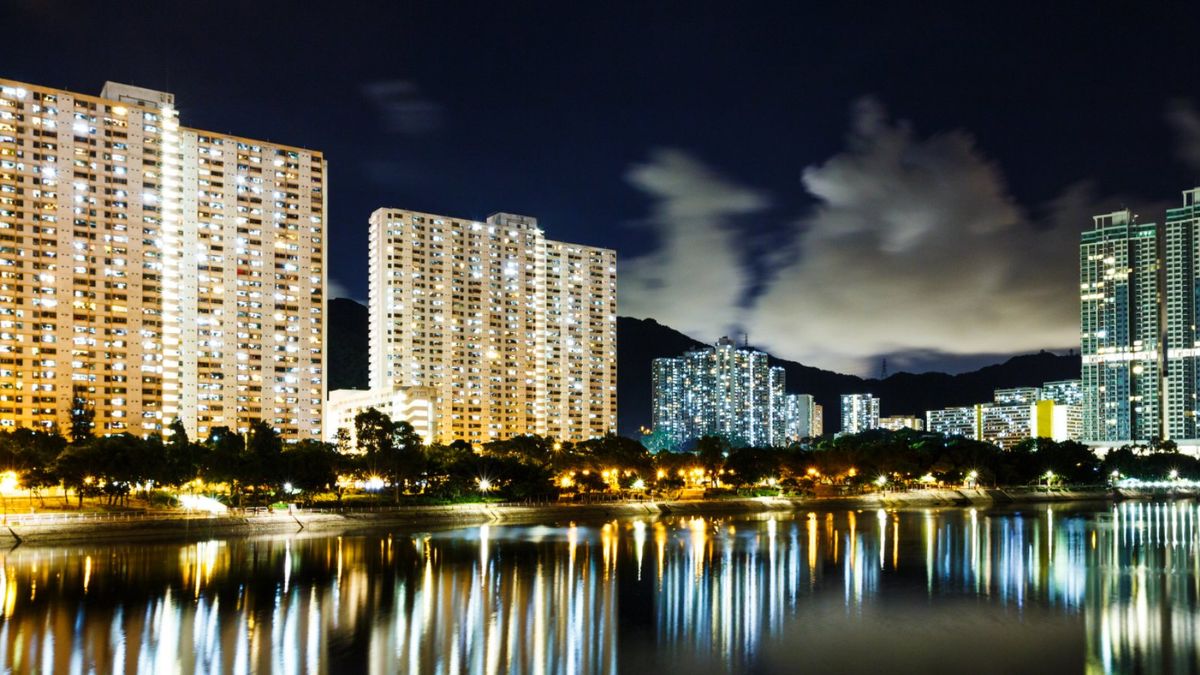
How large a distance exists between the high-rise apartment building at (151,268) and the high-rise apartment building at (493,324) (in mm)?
18654

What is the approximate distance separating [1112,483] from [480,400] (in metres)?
90.1

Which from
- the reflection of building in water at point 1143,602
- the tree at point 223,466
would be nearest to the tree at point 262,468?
the tree at point 223,466

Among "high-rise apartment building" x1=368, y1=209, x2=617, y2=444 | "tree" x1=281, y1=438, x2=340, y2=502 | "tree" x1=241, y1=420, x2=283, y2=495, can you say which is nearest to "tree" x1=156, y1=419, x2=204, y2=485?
"tree" x1=241, y1=420, x2=283, y2=495

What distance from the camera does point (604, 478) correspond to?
10006 cm

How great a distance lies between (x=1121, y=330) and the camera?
7160 inches

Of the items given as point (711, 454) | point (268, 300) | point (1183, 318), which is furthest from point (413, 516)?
point (1183, 318)

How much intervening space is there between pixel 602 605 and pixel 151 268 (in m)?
88.3

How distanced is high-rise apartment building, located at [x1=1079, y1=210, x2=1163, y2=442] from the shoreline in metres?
80.4

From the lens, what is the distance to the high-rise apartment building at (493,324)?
470 feet

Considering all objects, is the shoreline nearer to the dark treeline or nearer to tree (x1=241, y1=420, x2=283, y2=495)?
the dark treeline

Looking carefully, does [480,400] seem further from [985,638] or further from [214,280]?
[985,638]

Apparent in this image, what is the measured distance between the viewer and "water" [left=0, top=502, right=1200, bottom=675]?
28578 mm

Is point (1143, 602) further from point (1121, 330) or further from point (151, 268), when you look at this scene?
point (1121, 330)

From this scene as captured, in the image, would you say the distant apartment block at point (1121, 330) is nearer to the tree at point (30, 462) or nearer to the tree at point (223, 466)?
the tree at point (223, 466)
